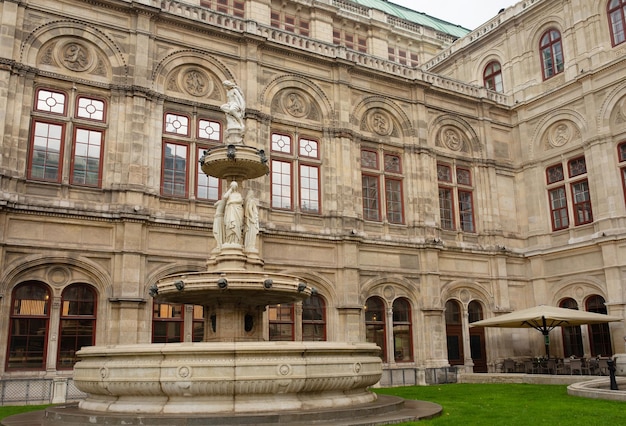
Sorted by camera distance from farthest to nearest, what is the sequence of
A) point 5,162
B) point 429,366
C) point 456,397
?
point 429,366, point 5,162, point 456,397

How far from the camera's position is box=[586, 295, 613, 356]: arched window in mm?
24500

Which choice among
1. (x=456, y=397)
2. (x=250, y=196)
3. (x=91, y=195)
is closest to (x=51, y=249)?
(x=91, y=195)

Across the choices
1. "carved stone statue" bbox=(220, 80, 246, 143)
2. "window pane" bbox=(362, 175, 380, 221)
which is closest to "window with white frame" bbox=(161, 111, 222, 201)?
"window pane" bbox=(362, 175, 380, 221)

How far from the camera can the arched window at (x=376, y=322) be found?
23453mm

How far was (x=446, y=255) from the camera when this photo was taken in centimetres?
2578

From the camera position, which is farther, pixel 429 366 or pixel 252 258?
pixel 429 366

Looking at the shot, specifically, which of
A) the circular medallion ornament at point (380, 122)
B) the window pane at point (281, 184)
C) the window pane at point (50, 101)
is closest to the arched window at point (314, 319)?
the window pane at point (281, 184)

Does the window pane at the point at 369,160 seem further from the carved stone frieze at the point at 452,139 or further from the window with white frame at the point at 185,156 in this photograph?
the window with white frame at the point at 185,156

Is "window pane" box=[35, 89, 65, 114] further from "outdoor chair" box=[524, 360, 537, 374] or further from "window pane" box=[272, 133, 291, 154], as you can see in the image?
"outdoor chair" box=[524, 360, 537, 374]

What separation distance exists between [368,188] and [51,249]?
40.3ft

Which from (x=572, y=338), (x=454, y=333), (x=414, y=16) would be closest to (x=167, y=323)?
(x=454, y=333)

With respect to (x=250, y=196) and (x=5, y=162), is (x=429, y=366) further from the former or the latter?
(x=5, y=162)

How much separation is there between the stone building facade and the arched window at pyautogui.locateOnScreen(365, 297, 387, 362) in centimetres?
8

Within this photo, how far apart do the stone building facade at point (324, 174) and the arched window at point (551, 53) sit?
10 cm
